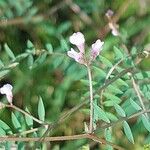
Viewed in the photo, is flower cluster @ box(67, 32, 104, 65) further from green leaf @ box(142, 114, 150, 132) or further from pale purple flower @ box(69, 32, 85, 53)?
green leaf @ box(142, 114, 150, 132)

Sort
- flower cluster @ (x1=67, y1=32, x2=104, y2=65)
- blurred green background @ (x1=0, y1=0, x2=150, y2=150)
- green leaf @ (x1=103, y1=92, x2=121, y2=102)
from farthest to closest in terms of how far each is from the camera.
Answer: blurred green background @ (x1=0, y1=0, x2=150, y2=150), green leaf @ (x1=103, y1=92, x2=121, y2=102), flower cluster @ (x1=67, y1=32, x2=104, y2=65)

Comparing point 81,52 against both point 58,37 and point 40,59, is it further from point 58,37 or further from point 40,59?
point 58,37

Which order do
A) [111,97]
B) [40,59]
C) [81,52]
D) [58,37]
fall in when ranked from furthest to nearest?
1. [58,37]
2. [40,59]
3. [111,97]
4. [81,52]

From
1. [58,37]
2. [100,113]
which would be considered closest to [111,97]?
[100,113]

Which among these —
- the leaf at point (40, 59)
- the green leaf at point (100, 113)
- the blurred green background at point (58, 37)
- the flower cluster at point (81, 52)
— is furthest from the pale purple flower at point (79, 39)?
the blurred green background at point (58, 37)

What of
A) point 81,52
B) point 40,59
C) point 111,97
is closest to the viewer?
point 81,52

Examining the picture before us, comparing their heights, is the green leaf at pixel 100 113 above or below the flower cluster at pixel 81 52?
below

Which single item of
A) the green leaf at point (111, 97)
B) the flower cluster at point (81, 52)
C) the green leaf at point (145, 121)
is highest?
the flower cluster at point (81, 52)

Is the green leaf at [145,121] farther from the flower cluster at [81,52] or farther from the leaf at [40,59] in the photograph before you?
the leaf at [40,59]

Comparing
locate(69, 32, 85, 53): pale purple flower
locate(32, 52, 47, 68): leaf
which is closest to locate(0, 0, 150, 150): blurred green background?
locate(32, 52, 47, 68): leaf
